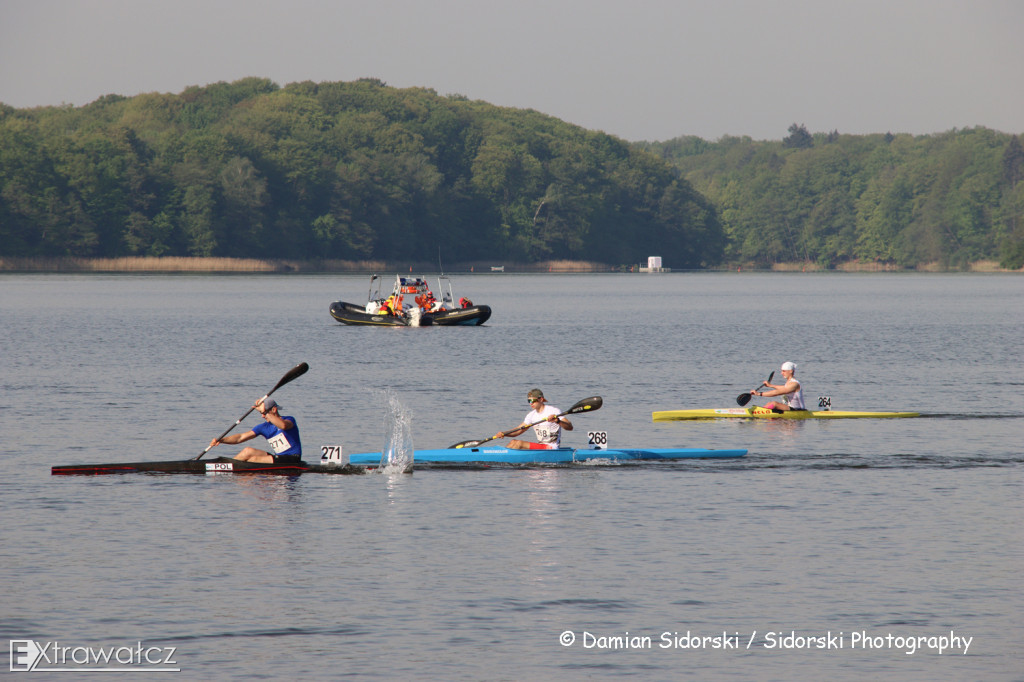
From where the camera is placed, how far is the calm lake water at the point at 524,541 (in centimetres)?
1455

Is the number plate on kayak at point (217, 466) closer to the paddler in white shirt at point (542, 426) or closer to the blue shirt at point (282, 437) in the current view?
the blue shirt at point (282, 437)

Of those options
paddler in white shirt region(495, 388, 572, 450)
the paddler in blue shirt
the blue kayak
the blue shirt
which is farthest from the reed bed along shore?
the blue shirt

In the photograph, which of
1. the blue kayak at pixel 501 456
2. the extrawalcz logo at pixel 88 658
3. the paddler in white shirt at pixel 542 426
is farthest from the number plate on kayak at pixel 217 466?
the extrawalcz logo at pixel 88 658

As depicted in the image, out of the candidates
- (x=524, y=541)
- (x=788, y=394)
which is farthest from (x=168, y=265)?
(x=524, y=541)

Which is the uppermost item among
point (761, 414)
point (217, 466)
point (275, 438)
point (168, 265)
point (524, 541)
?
point (168, 265)

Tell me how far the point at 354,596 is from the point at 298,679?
10.5 feet

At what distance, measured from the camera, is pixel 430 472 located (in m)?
26.0

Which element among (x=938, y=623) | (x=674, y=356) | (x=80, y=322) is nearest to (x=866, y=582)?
(x=938, y=623)

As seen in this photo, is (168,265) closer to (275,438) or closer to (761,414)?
(761,414)

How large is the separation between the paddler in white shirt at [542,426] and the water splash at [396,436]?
191cm

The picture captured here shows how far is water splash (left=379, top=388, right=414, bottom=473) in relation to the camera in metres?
25.8

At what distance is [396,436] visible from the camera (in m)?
30.5

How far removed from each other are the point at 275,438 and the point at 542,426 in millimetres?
5386

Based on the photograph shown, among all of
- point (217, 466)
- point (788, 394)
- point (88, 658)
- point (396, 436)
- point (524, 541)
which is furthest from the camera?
point (788, 394)
